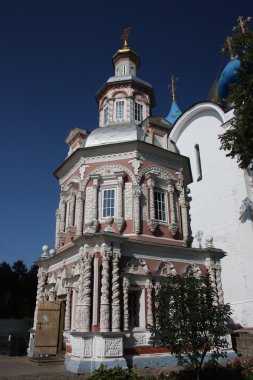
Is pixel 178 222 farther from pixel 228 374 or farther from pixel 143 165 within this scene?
pixel 228 374

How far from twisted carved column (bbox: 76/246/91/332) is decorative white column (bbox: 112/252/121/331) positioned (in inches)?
31.0

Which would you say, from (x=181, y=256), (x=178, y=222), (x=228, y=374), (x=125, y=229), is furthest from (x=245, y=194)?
(x=228, y=374)

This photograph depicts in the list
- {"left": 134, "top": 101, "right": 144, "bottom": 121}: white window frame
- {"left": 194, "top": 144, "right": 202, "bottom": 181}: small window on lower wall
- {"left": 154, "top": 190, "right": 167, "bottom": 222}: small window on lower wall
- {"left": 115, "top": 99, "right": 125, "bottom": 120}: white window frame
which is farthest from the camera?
{"left": 194, "top": 144, "right": 202, "bottom": 181}: small window on lower wall

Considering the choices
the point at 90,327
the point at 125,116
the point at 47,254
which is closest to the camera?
the point at 90,327

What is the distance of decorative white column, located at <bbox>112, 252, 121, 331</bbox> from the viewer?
428 inches

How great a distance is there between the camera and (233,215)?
19.3 metres

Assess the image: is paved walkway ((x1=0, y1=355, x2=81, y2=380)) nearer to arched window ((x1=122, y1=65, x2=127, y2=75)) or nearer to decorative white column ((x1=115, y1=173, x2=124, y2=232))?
decorative white column ((x1=115, y1=173, x2=124, y2=232))

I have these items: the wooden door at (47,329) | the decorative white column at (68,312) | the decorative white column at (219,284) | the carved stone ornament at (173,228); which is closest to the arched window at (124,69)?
the carved stone ornament at (173,228)

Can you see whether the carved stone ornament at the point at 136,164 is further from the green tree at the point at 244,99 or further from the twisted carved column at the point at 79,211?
the green tree at the point at 244,99

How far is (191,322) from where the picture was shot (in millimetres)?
8336

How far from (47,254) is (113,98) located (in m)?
8.82

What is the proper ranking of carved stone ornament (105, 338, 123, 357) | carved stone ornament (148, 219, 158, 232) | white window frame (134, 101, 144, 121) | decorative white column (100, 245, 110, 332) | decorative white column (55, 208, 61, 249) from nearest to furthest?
carved stone ornament (105, 338, 123, 357) → decorative white column (100, 245, 110, 332) → carved stone ornament (148, 219, 158, 232) → decorative white column (55, 208, 61, 249) → white window frame (134, 101, 144, 121)

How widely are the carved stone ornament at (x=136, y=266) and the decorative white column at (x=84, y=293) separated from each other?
1.46m

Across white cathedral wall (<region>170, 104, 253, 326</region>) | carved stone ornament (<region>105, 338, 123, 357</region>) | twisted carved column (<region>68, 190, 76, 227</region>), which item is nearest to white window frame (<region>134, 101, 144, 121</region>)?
twisted carved column (<region>68, 190, 76, 227</region>)
